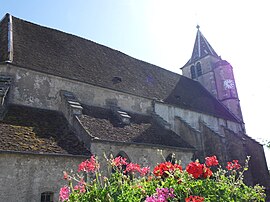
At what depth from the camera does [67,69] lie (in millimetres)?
13438

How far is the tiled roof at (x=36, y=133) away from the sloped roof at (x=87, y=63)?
2.45m

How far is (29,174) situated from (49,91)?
5.05m

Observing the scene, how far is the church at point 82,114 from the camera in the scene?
851 centimetres

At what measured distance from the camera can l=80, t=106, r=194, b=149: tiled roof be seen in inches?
429

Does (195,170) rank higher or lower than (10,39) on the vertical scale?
lower

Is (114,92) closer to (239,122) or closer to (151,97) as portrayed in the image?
(151,97)

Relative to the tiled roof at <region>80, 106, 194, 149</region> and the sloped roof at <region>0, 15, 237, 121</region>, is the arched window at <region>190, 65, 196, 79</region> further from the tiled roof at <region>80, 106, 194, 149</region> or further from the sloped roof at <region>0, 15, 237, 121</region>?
the tiled roof at <region>80, 106, 194, 149</region>

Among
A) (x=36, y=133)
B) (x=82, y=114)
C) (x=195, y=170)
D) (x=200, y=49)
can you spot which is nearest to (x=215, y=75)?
(x=200, y=49)

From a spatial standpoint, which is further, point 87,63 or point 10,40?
point 87,63

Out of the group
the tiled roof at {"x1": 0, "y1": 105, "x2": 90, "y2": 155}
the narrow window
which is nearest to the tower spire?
the tiled roof at {"x1": 0, "y1": 105, "x2": 90, "y2": 155}

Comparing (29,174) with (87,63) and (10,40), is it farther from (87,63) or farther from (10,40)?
(87,63)

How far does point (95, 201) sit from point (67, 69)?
10708 mm

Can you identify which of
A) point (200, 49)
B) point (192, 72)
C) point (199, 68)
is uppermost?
point (200, 49)

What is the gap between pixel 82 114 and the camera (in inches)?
460
